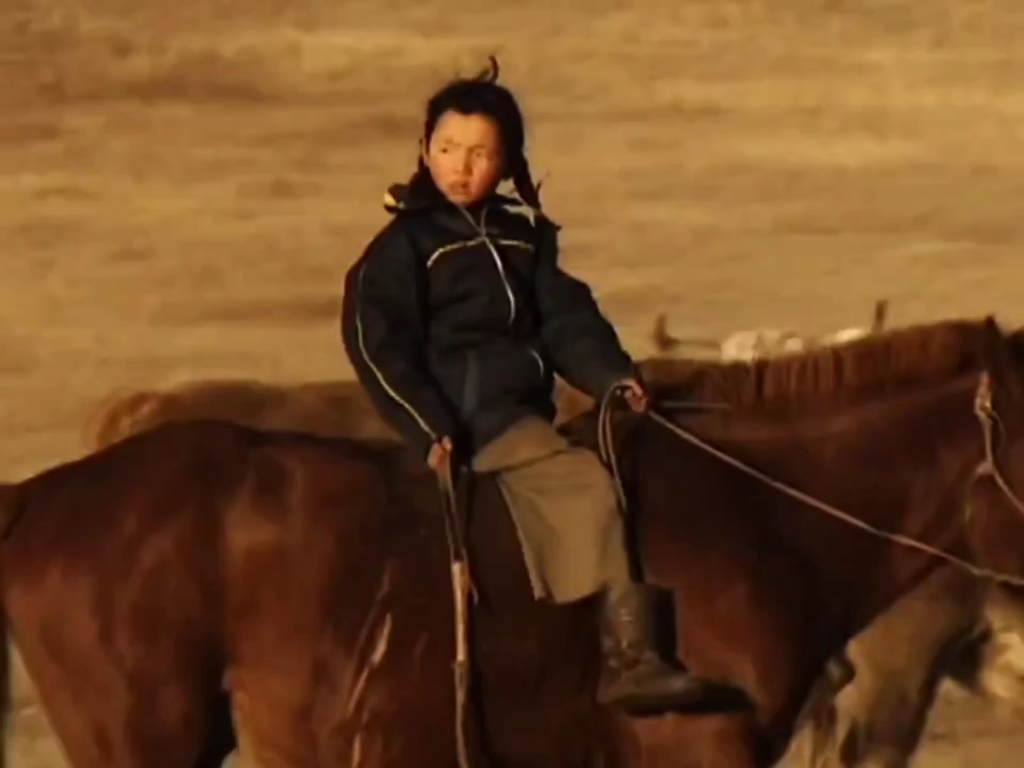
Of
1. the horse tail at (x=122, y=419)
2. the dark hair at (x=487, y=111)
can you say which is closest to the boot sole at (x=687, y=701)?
the dark hair at (x=487, y=111)

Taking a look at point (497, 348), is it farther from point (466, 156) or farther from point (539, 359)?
point (466, 156)

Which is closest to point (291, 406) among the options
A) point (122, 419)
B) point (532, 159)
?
point (122, 419)

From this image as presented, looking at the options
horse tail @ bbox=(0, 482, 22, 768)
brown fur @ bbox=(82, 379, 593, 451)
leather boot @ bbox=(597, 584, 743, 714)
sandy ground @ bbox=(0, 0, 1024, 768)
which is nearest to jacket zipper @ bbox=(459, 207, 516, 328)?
leather boot @ bbox=(597, 584, 743, 714)

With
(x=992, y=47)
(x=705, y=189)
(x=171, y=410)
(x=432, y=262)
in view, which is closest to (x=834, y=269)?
(x=705, y=189)

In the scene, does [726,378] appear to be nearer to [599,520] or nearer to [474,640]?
[599,520]

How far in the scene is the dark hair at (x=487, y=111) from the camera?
2273 mm

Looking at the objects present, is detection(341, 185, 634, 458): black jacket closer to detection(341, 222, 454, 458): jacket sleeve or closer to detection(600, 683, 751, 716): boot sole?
detection(341, 222, 454, 458): jacket sleeve

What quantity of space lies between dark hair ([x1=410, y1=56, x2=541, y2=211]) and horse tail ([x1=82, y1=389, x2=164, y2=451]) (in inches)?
31.7

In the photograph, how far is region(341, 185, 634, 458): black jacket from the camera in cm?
223

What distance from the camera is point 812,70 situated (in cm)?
536

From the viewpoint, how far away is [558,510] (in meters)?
2.19

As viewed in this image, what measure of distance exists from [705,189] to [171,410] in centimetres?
261

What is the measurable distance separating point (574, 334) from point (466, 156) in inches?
10.6

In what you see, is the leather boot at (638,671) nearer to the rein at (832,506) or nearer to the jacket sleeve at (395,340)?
the rein at (832,506)
